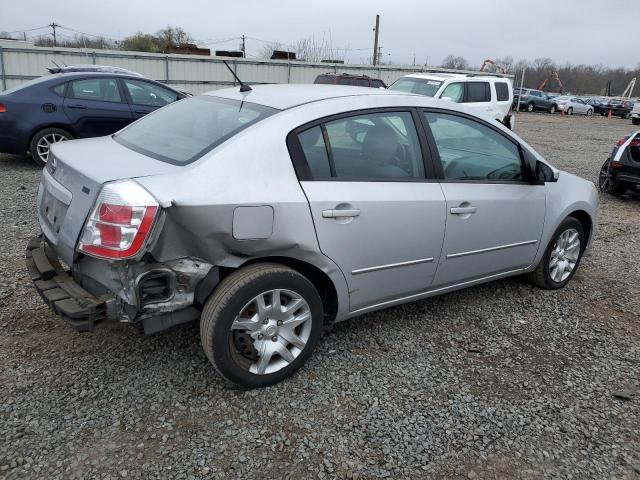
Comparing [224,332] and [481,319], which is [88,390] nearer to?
[224,332]

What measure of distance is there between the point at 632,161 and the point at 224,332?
24.8 feet

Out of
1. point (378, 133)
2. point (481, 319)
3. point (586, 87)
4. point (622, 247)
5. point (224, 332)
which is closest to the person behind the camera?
point (224, 332)

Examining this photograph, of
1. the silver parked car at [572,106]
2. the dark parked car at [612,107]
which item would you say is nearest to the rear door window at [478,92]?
the silver parked car at [572,106]

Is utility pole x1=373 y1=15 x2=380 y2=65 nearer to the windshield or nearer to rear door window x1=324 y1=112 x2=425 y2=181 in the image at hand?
the windshield

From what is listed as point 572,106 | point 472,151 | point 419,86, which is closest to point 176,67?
point 419,86

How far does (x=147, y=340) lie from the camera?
3.38m

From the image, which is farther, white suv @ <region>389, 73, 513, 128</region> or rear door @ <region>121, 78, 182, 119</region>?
white suv @ <region>389, 73, 513, 128</region>

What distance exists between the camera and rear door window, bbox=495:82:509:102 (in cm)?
1323

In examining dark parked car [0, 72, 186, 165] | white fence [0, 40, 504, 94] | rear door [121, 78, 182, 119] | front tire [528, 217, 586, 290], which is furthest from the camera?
white fence [0, 40, 504, 94]

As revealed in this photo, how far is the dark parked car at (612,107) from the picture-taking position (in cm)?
3697

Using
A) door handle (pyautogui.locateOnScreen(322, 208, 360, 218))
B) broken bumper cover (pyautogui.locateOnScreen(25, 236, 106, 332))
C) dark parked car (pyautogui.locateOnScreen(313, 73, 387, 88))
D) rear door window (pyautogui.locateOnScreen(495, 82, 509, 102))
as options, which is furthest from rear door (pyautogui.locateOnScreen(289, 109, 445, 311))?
dark parked car (pyautogui.locateOnScreen(313, 73, 387, 88))

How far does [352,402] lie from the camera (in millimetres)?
2893

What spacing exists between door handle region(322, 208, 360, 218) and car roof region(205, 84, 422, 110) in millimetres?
667

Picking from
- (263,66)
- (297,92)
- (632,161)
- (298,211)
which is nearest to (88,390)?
(298,211)
